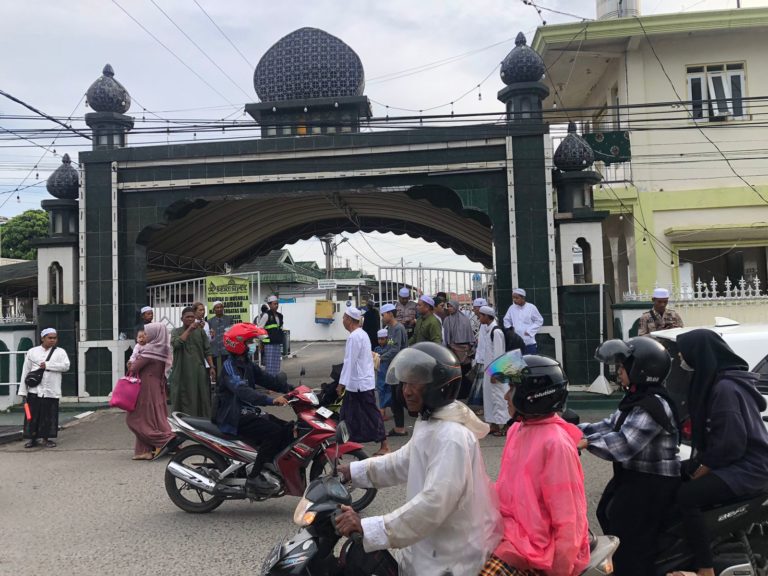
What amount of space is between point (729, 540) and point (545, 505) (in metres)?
1.71

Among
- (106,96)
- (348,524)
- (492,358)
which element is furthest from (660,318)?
(106,96)

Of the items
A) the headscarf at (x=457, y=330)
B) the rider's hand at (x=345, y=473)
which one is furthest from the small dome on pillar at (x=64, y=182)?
the rider's hand at (x=345, y=473)

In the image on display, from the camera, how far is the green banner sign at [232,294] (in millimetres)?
12219

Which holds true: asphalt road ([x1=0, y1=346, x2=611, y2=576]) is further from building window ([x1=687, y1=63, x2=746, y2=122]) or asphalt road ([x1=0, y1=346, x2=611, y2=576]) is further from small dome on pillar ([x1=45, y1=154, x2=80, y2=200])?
building window ([x1=687, y1=63, x2=746, y2=122])

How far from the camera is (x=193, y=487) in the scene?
5.52 metres

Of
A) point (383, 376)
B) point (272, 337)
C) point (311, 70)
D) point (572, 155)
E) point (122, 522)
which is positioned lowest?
point (122, 522)

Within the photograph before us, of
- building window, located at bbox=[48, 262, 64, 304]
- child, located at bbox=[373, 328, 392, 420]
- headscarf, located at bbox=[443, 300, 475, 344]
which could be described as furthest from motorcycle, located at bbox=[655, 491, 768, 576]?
building window, located at bbox=[48, 262, 64, 304]

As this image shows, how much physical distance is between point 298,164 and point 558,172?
4.61 m

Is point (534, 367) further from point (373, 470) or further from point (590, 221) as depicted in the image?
point (590, 221)

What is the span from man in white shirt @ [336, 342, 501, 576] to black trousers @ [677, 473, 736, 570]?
1306 mm

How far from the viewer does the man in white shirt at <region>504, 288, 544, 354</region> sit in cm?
960

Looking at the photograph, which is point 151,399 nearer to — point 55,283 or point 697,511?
point 55,283

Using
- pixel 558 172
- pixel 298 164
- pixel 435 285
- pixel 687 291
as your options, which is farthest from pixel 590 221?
pixel 298 164

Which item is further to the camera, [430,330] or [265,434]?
[430,330]
